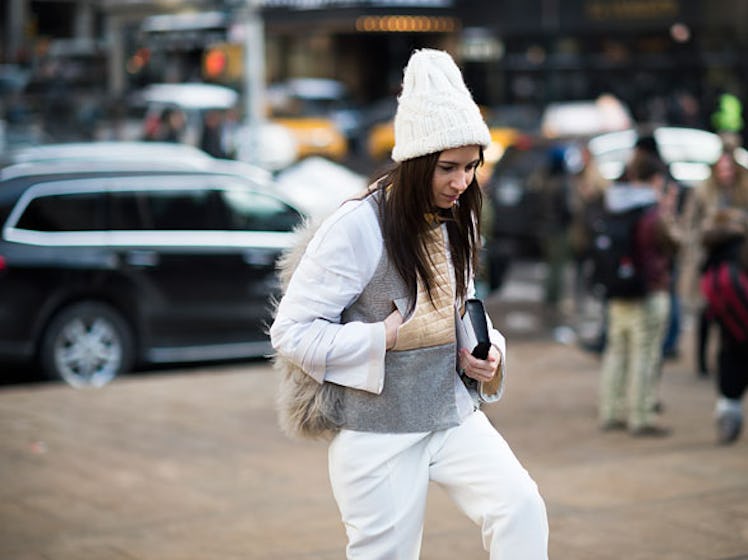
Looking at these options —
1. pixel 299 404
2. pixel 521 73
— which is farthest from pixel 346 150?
pixel 299 404

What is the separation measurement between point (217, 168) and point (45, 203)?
1920mm

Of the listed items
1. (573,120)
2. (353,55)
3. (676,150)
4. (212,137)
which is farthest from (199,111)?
(353,55)

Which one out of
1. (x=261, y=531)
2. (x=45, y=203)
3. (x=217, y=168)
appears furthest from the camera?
(x=217, y=168)

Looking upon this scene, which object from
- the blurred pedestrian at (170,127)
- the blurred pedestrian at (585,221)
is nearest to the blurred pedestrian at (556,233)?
the blurred pedestrian at (585,221)

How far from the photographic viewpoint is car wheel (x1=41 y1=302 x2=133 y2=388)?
37.1ft

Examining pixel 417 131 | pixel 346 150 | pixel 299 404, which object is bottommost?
pixel 346 150

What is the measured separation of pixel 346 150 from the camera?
33.6 m

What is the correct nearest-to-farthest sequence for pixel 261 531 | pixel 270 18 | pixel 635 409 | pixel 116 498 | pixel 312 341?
pixel 312 341, pixel 261 531, pixel 116 498, pixel 635 409, pixel 270 18

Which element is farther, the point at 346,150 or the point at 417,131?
the point at 346,150

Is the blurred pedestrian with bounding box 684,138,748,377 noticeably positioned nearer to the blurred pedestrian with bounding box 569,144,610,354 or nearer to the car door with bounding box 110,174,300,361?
the blurred pedestrian with bounding box 569,144,610,354

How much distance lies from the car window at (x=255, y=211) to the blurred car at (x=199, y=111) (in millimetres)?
10092

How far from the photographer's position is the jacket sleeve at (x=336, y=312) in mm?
4059

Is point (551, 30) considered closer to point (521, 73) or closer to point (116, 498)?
point (521, 73)

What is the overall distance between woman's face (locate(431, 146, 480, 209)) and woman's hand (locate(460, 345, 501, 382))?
18.0 inches
